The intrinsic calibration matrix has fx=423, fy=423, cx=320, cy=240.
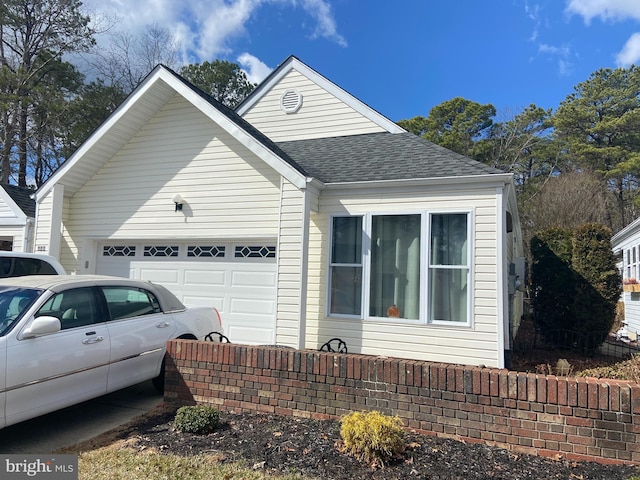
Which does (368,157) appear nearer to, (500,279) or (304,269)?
(304,269)

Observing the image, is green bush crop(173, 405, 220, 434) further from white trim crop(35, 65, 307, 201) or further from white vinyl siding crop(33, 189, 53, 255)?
white vinyl siding crop(33, 189, 53, 255)

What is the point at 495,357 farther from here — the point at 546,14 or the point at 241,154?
the point at 546,14

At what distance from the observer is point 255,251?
8445 millimetres

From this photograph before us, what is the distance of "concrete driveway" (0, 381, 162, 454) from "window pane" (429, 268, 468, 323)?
14.7 feet

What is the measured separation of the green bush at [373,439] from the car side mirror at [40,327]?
9.33ft

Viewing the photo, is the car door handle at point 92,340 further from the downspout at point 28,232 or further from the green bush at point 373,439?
the downspout at point 28,232

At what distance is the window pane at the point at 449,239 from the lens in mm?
7043

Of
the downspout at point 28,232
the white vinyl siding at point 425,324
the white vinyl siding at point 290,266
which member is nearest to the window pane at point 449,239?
the white vinyl siding at point 425,324

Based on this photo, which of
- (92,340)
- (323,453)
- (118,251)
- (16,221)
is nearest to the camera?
(323,453)

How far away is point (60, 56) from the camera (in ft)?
79.1

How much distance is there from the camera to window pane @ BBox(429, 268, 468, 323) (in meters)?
6.95

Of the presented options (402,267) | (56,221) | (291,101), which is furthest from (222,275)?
(291,101)

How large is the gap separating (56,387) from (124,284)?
1.52 metres

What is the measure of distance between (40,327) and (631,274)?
18433 millimetres
